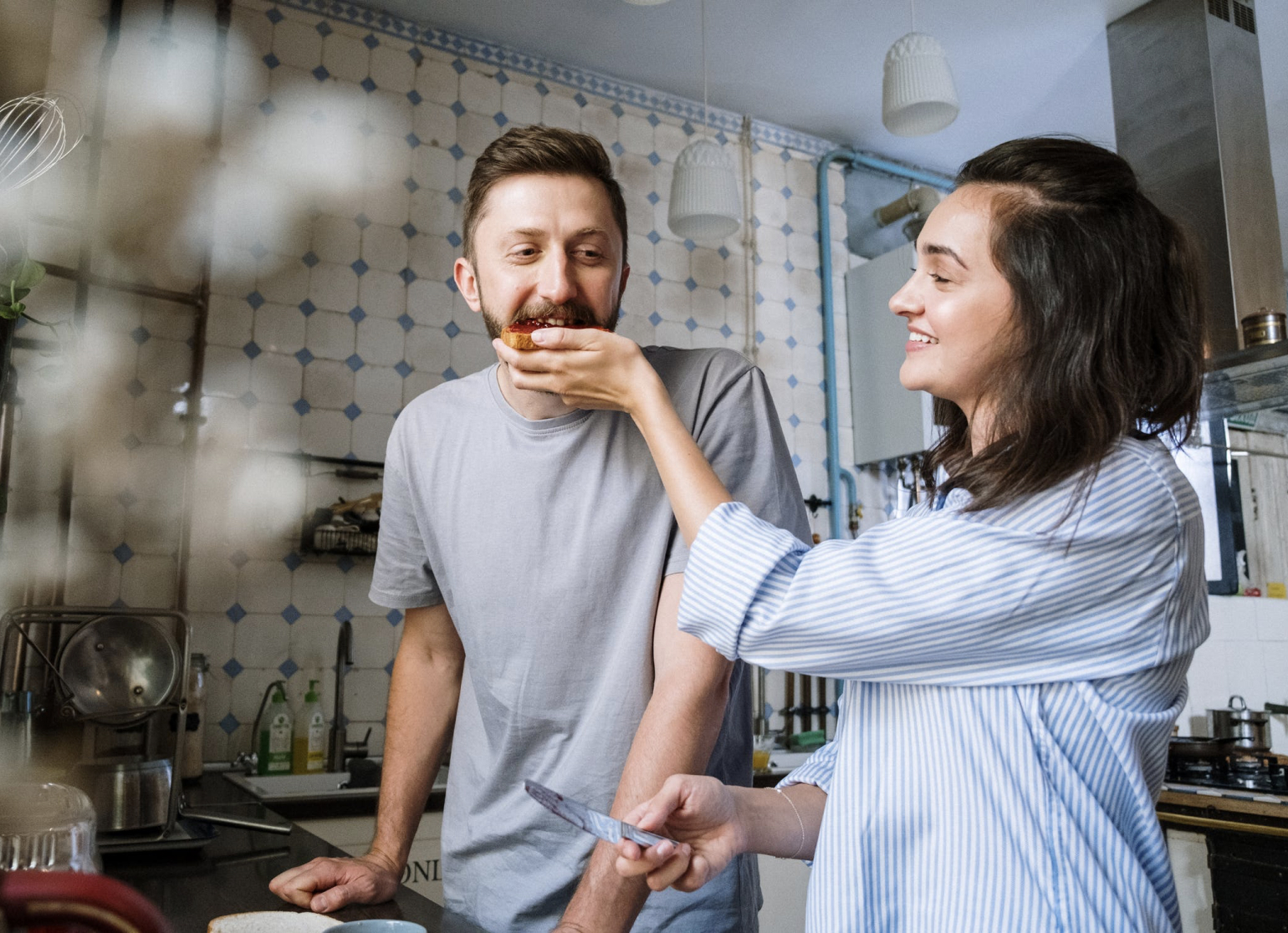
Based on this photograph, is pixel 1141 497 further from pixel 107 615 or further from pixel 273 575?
pixel 273 575

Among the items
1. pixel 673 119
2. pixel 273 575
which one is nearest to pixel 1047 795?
pixel 273 575

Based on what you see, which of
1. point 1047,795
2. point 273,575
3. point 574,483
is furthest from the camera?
point 273,575

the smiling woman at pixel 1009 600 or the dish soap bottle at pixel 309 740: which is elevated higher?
the smiling woman at pixel 1009 600

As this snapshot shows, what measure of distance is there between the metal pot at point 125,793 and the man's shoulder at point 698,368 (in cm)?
115

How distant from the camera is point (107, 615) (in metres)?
1.95

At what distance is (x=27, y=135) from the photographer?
214 centimetres

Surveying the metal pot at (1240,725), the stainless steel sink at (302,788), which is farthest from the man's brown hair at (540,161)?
the metal pot at (1240,725)

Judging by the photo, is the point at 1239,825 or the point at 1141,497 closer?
the point at 1141,497

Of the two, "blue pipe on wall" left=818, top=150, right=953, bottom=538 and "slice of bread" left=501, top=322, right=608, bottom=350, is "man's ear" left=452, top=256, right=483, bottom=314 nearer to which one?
"slice of bread" left=501, top=322, right=608, bottom=350

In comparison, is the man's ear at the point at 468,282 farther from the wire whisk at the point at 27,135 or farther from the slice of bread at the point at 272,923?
the wire whisk at the point at 27,135

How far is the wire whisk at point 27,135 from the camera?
86.1 inches

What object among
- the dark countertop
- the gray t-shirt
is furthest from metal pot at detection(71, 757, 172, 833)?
the gray t-shirt

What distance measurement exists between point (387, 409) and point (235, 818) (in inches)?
67.5

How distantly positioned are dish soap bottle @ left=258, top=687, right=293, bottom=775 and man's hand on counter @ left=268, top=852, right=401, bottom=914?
1735 millimetres
